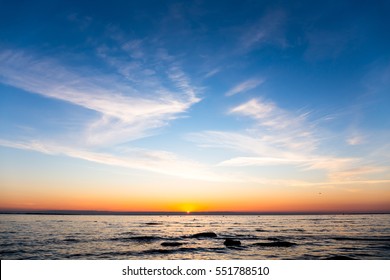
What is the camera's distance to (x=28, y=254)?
3244 cm

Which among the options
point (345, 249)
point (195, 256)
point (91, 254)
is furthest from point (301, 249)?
point (91, 254)

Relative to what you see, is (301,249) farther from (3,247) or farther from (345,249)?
(3,247)
